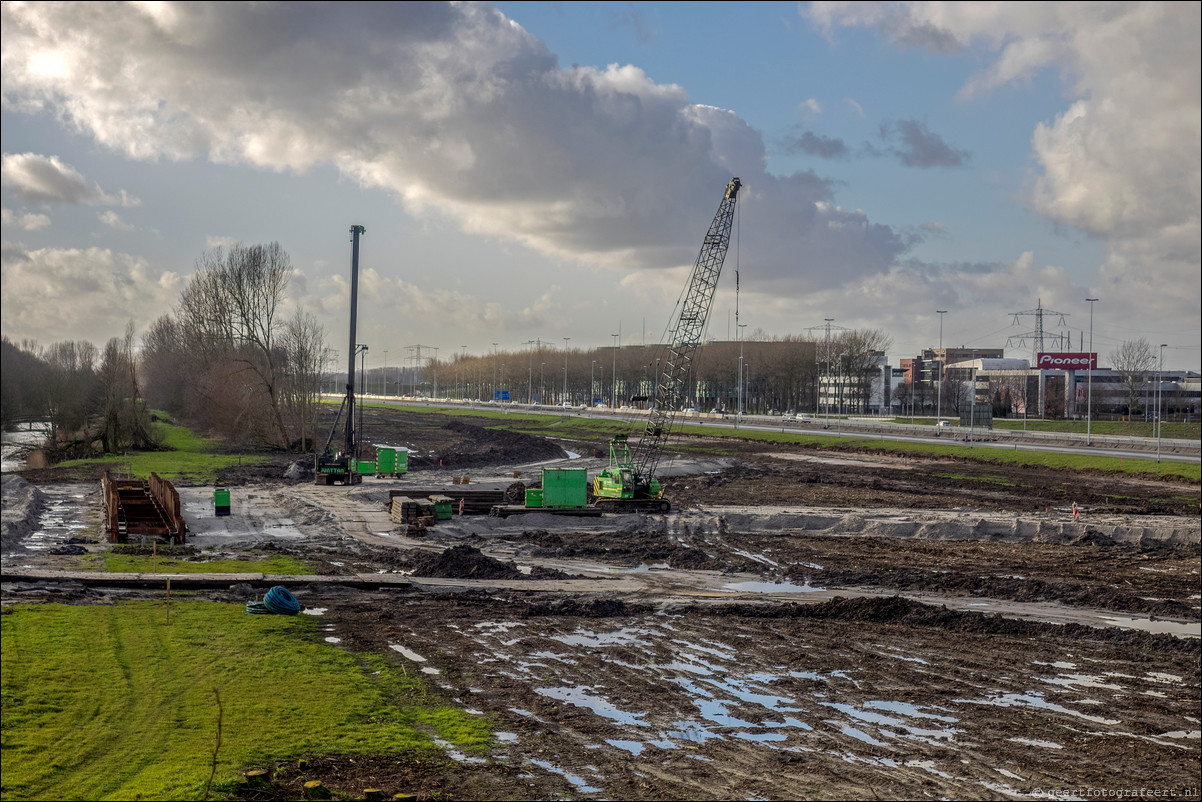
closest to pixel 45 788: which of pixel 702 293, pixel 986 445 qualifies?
pixel 702 293

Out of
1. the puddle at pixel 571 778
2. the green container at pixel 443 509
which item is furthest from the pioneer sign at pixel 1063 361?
the puddle at pixel 571 778

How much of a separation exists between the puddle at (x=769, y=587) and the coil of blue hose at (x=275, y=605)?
13205 millimetres

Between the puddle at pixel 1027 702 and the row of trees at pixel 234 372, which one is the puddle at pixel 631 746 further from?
the row of trees at pixel 234 372

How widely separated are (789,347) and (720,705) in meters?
161

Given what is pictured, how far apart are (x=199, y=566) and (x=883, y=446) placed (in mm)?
72063

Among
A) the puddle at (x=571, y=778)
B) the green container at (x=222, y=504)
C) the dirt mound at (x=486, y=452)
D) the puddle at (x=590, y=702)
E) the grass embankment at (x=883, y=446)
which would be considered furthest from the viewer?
the dirt mound at (x=486, y=452)

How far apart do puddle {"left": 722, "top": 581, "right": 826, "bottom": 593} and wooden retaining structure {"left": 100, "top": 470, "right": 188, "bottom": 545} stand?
65.5ft

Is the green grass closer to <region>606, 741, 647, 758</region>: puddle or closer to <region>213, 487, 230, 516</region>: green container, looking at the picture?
<region>213, 487, 230, 516</region>: green container

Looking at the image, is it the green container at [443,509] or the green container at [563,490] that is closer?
the green container at [443,509]

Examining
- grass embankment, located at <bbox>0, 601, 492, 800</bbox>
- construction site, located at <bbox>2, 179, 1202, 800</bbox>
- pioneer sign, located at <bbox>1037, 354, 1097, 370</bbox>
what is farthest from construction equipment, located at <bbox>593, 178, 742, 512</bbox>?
pioneer sign, located at <bbox>1037, 354, 1097, 370</bbox>

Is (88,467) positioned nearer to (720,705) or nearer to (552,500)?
(552,500)

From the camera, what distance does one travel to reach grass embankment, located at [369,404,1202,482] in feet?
218

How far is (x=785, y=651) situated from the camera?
21.3 meters

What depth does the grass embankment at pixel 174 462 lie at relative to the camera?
190 ft
